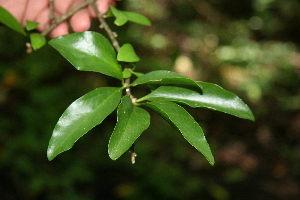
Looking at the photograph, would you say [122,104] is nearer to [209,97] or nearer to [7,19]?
[209,97]

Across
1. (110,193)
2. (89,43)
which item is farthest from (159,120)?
(89,43)

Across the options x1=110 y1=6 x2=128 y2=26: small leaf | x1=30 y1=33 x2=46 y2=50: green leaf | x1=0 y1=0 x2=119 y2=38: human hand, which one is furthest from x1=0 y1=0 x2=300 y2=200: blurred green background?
x1=30 y1=33 x2=46 y2=50: green leaf

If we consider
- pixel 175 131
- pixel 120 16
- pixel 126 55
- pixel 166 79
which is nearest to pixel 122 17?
pixel 120 16

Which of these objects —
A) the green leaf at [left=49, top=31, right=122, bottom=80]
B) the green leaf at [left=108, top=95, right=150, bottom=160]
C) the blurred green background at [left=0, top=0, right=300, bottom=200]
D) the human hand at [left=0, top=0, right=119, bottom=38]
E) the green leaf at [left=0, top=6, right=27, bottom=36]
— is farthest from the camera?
the blurred green background at [left=0, top=0, right=300, bottom=200]

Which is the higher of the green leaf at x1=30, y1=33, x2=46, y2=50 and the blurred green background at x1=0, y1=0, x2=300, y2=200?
the green leaf at x1=30, y1=33, x2=46, y2=50

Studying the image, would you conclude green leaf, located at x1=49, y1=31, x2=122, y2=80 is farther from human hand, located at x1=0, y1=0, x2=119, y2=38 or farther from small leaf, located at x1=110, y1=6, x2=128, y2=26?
human hand, located at x1=0, y1=0, x2=119, y2=38

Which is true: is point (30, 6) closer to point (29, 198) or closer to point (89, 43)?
point (89, 43)
